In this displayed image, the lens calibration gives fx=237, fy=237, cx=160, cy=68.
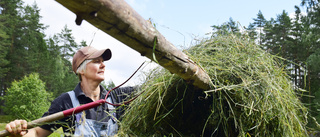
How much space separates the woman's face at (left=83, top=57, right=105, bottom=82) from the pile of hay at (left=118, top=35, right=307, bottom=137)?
0.62 meters

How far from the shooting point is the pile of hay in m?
2.20

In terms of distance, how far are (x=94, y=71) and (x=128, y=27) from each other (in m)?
1.76

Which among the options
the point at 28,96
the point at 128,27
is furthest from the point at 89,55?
the point at 28,96

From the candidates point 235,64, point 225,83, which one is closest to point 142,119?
point 225,83

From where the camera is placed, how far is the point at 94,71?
284cm

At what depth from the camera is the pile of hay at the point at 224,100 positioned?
2.20 m

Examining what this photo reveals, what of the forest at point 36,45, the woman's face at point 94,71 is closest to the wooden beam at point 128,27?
the woman's face at point 94,71

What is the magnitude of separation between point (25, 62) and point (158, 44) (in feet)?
123

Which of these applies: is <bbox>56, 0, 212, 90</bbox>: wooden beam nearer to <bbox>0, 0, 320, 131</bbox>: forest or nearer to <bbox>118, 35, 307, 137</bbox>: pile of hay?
<bbox>118, 35, 307, 137</bbox>: pile of hay

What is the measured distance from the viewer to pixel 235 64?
230 centimetres

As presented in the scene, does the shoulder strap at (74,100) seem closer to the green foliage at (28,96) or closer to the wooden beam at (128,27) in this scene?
the wooden beam at (128,27)

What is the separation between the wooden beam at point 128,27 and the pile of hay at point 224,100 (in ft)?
1.55

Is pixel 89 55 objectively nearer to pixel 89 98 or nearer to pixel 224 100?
pixel 89 98

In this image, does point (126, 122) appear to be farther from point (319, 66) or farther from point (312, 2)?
point (312, 2)
